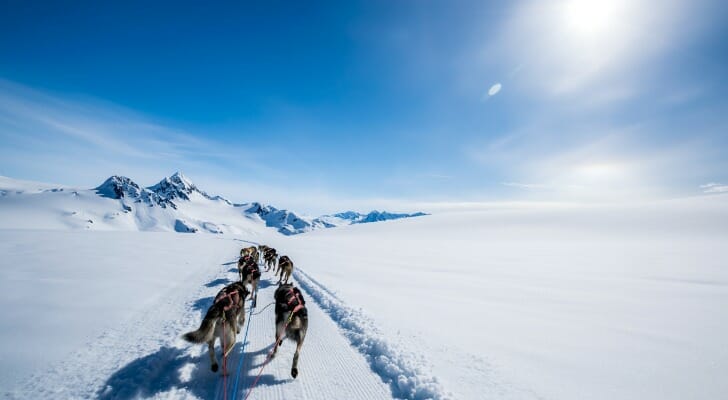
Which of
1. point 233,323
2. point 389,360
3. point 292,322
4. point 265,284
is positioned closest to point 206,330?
point 233,323

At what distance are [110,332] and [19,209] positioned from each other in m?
270

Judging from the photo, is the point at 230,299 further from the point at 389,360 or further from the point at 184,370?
the point at 389,360

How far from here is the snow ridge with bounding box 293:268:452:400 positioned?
176 inches

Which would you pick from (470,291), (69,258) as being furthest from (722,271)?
(69,258)

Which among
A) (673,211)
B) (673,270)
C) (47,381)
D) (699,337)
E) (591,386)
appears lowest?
(47,381)

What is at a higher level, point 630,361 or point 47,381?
point 630,361

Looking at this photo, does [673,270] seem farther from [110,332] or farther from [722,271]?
[110,332]

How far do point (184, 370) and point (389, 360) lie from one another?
3.63 m

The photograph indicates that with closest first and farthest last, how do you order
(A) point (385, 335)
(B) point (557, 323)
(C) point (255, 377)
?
1. (C) point (255, 377)
2. (A) point (385, 335)
3. (B) point (557, 323)

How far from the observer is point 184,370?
4.79 m

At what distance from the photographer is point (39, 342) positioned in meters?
5.36

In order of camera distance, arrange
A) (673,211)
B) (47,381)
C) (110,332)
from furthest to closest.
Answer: (673,211)
(110,332)
(47,381)

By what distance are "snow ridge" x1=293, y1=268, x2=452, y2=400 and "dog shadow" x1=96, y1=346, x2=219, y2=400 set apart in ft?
9.22

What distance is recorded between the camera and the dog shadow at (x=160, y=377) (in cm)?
414
